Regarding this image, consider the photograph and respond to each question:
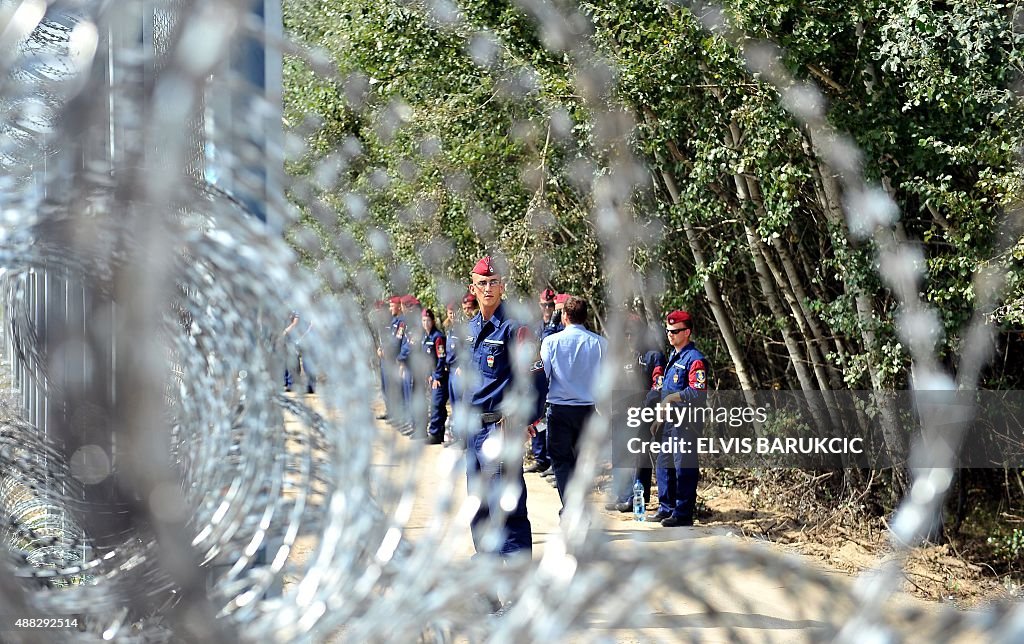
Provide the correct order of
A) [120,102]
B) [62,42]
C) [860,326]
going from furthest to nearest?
[860,326] → [62,42] → [120,102]

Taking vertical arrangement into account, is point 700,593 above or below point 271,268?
below

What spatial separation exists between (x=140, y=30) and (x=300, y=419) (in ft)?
4.10

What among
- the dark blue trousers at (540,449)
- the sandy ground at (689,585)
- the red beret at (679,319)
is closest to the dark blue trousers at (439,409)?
the dark blue trousers at (540,449)

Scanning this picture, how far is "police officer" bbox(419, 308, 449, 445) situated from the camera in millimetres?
14281

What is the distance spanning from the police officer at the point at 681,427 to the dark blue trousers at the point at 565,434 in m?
1.35

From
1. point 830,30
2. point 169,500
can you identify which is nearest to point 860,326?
point 830,30

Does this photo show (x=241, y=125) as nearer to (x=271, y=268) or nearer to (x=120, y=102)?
(x=271, y=268)

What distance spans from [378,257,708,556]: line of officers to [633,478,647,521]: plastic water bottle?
0.32 ft

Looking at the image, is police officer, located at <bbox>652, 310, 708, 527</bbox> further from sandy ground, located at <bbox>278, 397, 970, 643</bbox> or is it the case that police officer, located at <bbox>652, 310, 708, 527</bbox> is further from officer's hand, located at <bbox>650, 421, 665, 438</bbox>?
sandy ground, located at <bbox>278, 397, 970, 643</bbox>

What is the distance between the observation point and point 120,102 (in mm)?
2041

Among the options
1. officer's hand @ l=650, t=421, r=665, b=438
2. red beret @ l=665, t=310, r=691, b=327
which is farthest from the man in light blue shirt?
officer's hand @ l=650, t=421, r=665, b=438

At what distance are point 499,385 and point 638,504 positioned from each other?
366cm

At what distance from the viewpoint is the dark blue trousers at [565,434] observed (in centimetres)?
779

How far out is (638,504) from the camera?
31.3 feet
